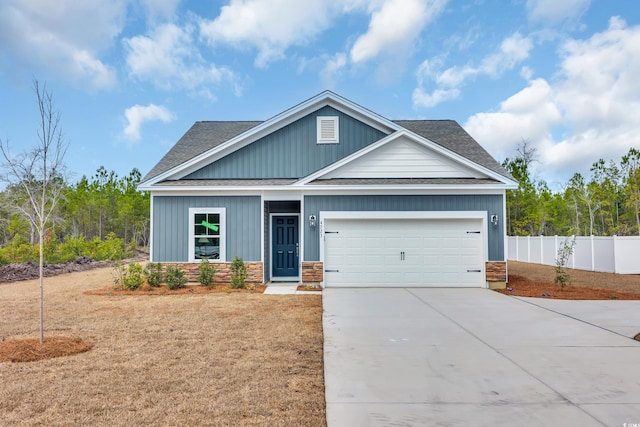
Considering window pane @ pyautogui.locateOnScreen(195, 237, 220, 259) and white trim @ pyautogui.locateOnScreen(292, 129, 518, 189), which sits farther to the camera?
window pane @ pyautogui.locateOnScreen(195, 237, 220, 259)

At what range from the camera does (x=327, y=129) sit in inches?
534

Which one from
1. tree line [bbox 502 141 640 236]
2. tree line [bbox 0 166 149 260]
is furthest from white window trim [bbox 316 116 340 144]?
tree line [bbox 0 166 149 260]

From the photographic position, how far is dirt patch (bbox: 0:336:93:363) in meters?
5.27

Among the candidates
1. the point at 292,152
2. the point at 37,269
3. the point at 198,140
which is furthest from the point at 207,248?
the point at 37,269

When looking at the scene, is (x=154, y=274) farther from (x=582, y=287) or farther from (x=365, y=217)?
(x=582, y=287)

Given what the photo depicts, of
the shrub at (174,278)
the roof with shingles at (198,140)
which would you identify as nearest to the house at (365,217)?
the shrub at (174,278)

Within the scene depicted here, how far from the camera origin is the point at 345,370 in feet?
15.8

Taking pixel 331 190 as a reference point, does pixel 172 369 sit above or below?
below

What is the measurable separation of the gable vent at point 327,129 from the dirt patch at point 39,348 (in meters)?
9.28

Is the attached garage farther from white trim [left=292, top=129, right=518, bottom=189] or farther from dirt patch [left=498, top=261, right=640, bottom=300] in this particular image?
dirt patch [left=498, top=261, right=640, bottom=300]

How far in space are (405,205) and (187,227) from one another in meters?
6.36

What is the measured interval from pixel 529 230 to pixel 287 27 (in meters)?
25.4

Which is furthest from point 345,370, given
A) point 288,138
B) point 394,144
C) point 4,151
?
point 288,138

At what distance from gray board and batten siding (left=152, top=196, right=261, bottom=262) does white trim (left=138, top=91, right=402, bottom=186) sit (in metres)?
0.99
